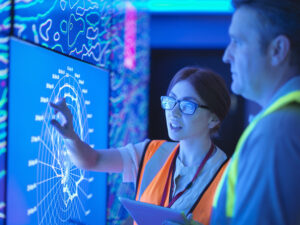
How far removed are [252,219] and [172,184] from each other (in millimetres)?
741

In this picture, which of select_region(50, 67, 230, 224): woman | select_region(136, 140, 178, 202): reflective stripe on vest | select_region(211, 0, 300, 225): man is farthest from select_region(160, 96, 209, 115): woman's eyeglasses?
select_region(211, 0, 300, 225): man

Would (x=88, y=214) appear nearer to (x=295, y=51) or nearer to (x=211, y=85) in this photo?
(x=211, y=85)

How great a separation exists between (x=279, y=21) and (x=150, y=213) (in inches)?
28.9

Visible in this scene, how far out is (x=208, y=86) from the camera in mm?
1499

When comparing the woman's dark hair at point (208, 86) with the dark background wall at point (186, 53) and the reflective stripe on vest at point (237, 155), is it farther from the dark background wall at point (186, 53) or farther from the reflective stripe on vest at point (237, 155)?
the dark background wall at point (186, 53)

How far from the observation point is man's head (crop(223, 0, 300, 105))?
836 mm

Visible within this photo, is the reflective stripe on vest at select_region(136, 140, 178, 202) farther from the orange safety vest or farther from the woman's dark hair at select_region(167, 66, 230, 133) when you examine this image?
the woman's dark hair at select_region(167, 66, 230, 133)

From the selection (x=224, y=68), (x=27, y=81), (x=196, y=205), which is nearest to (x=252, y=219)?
(x=196, y=205)

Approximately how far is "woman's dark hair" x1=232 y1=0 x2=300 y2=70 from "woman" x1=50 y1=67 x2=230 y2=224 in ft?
2.13

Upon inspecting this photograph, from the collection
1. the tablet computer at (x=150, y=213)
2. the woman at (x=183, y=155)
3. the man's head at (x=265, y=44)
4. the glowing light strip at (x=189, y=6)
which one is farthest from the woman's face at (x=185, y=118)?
the glowing light strip at (x=189, y=6)

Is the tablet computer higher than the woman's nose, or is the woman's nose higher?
the woman's nose

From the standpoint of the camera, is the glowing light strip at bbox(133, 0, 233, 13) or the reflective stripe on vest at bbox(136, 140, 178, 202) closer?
the reflective stripe on vest at bbox(136, 140, 178, 202)

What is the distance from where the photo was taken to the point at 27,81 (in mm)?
1130

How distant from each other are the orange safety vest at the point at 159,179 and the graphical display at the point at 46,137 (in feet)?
0.93
